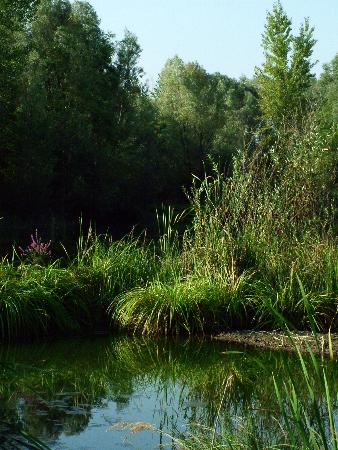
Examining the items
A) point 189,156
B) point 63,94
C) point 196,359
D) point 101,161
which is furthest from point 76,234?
point 196,359

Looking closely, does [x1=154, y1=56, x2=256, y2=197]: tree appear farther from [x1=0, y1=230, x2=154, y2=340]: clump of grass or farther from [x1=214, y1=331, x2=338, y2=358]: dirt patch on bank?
[x1=214, y1=331, x2=338, y2=358]: dirt patch on bank

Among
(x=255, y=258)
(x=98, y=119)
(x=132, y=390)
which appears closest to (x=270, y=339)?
(x=255, y=258)

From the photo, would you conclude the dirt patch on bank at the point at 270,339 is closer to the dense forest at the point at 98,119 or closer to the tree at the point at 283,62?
the dense forest at the point at 98,119

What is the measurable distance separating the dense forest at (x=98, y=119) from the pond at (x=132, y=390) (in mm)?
15108

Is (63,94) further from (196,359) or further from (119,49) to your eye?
(196,359)

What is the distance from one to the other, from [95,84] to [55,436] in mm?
31124

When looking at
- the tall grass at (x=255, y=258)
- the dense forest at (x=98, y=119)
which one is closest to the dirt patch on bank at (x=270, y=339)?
the tall grass at (x=255, y=258)

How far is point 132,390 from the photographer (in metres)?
7.32

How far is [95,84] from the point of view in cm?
3569

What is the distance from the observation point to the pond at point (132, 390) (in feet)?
18.8

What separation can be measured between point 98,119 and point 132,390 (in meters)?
29.6

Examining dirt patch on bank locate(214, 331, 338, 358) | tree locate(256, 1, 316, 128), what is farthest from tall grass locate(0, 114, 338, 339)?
tree locate(256, 1, 316, 128)

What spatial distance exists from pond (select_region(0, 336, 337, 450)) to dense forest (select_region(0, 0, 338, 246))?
595 inches

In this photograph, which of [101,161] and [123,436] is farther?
[101,161]
